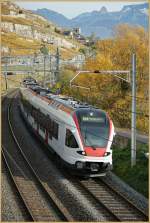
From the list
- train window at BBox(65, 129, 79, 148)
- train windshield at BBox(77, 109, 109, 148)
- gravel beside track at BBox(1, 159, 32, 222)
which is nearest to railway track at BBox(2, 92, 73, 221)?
gravel beside track at BBox(1, 159, 32, 222)

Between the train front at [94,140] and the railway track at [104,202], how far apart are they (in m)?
0.73

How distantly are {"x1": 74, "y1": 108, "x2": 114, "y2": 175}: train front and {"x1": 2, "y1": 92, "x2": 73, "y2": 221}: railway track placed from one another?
2.29 meters

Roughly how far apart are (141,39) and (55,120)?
3318 cm

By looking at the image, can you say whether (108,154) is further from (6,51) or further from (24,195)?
(6,51)

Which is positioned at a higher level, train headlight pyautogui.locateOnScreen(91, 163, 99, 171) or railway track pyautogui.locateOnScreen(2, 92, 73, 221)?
train headlight pyautogui.locateOnScreen(91, 163, 99, 171)

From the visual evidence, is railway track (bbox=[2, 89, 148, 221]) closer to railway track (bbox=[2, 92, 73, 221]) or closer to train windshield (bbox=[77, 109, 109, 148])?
railway track (bbox=[2, 92, 73, 221])

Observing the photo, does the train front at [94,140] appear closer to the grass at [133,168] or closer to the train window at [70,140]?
the train window at [70,140]

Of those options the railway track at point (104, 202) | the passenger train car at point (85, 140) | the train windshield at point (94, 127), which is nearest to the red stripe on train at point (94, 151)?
the passenger train car at point (85, 140)

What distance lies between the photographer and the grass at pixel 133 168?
21.6 meters

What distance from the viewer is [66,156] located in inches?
881

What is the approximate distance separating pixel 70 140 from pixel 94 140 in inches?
44.3

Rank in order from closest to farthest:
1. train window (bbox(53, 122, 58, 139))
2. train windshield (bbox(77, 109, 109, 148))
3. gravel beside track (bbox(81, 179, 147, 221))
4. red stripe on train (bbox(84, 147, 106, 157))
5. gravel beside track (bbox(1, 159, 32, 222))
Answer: gravel beside track (bbox(1, 159, 32, 222))
gravel beside track (bbox(81, 179, 147, 221))
red stripe on train (bbox(84, 147, 106, 157))
train windshield (bbox(77, 109, 109, 148))
train window (bbox(53, 122, 58, 139))

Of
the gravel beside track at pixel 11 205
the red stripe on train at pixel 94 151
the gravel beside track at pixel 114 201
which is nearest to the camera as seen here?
the gravel beside track at pixel 11 205

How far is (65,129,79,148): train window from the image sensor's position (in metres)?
21.7
